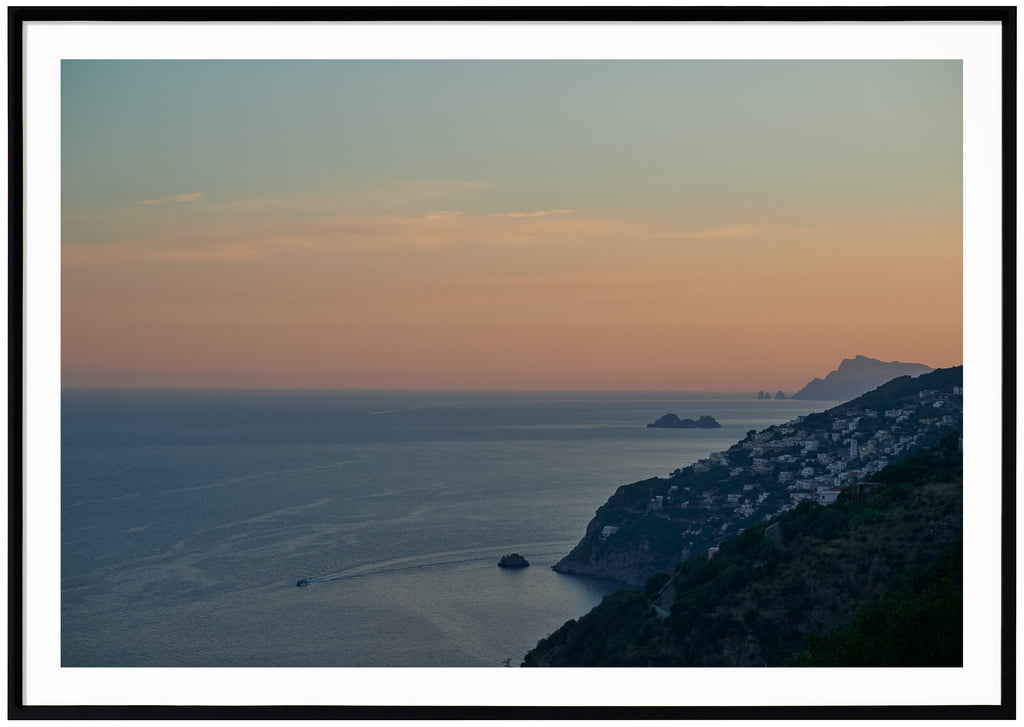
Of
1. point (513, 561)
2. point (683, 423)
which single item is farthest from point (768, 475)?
point (683, 423)

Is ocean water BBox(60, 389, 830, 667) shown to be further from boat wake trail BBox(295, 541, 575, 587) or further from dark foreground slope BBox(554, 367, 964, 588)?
dark foreground slope BBox(554, 367, 964, 588)

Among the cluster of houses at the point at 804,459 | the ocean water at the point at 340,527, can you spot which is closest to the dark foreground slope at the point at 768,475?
the cluster of houses at the point at 804,459

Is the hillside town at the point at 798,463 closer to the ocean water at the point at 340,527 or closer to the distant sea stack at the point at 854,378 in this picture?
the distant sea stack at the point at 854,378

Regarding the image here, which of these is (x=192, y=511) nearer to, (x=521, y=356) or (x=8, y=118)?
(x=521, y=356)

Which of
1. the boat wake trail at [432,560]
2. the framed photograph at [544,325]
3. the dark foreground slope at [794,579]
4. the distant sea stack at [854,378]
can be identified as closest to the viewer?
the framed photograph at [544,325]

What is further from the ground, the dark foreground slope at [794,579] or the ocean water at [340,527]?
the dark foreground slope at [794,579]

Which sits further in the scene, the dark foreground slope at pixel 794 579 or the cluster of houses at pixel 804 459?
the cluster of houses at pixel 804 459

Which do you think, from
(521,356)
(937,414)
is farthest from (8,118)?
(937,414)
